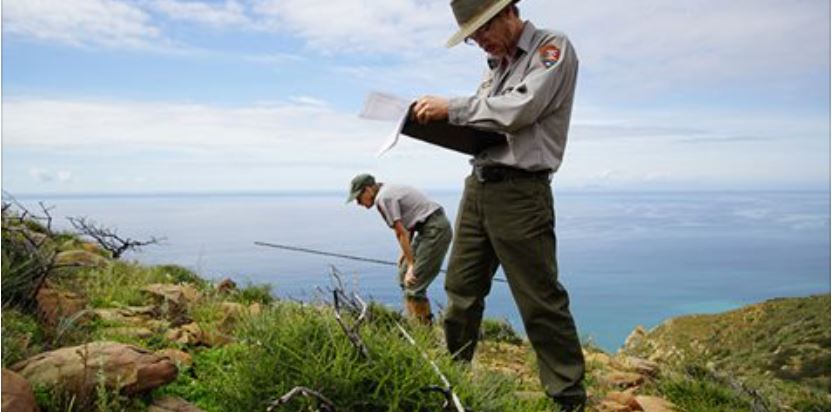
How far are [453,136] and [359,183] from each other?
3637 mm

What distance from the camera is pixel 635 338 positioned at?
12797 millimetres

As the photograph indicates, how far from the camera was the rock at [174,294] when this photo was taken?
218 inches

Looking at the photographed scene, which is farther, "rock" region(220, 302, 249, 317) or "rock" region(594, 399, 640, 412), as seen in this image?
"rock" region(220, 302, 249, 317)

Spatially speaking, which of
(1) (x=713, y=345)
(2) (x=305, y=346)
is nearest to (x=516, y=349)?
(2) (x=305, y=346)

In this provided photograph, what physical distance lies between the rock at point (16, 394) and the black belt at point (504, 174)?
2.17 metres

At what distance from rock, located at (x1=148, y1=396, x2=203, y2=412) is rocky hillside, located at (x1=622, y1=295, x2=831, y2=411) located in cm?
632

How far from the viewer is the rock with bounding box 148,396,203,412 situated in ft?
10.4

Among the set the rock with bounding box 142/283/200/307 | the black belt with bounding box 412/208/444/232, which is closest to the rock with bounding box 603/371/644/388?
the black belt with bounding box 412/208/444/232

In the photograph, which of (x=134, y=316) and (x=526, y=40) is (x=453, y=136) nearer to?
(x=526, y=40)

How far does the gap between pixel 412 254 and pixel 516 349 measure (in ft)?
4.14

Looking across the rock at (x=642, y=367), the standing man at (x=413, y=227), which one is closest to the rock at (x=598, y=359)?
the rock at (x=642, y=367)

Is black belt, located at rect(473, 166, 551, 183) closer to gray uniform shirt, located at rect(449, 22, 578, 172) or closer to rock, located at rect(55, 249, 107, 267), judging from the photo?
gray uniform shirt, located at rect(449, 22, 578, 172)

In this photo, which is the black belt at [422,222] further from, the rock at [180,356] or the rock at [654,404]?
the rock at [180,356]

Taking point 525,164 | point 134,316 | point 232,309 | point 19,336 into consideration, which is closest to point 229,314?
point 232,309
